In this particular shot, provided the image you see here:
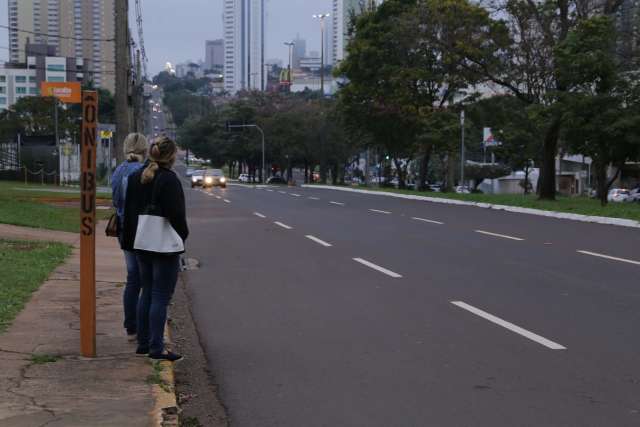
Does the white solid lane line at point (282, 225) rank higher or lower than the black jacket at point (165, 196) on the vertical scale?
lower

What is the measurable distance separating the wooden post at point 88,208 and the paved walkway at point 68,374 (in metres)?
0.42

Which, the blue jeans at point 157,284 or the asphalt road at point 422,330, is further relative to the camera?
the blue jeans at point 157,284

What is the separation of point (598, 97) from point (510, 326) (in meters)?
22.0

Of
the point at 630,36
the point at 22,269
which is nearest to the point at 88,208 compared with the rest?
the point at 22,269

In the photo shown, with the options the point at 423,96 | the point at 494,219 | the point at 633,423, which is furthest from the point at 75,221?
the point at 423,96

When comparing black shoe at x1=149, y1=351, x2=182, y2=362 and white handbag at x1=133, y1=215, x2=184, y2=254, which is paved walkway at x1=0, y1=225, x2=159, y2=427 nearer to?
black shoe at x1=149, y1=351, x2=182, y2=362

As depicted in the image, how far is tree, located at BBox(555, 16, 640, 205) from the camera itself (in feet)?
90.9

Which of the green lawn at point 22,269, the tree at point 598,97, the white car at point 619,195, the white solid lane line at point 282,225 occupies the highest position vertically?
the tree at point 598,97

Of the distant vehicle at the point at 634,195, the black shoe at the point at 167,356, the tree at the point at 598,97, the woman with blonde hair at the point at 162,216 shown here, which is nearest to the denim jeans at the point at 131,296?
the woman with blonde hair at the point at 162,216

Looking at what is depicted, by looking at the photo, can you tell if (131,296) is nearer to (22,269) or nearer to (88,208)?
(88,208)

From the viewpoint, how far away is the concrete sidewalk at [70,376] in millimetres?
5168

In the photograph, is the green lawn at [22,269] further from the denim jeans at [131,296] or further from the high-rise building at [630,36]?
the high-rise building at [630,36]

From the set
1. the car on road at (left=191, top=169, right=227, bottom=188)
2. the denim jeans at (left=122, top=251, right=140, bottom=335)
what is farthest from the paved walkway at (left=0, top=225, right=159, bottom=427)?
the car on road at (left=191, top=169, right=227, bottom=188)

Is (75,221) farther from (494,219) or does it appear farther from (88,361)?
(88,361)
